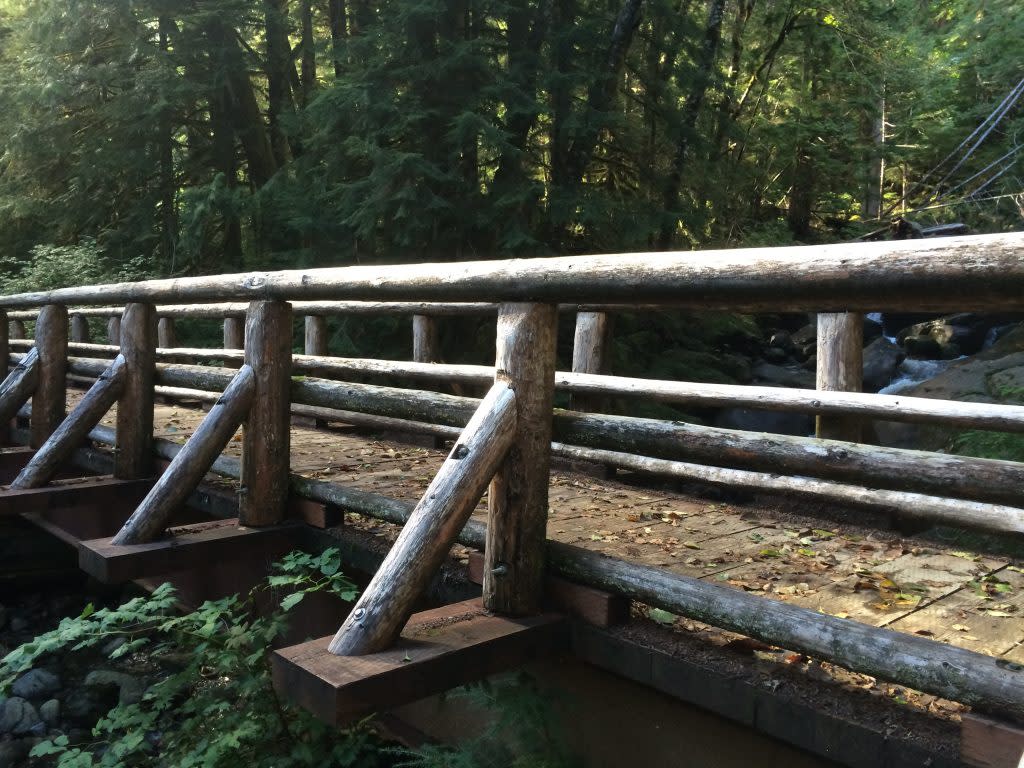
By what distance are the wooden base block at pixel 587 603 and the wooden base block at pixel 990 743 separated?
1096mm

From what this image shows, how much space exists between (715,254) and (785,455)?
2.74 feet

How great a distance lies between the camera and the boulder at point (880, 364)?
13.1 meters

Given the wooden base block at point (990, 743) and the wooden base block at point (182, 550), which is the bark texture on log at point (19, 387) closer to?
the wooden base block at point (182, 550)

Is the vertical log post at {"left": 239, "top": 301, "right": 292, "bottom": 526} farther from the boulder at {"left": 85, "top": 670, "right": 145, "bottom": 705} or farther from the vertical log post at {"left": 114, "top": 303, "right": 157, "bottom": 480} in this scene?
the boulder at {"left": 85, "top": 670, "right": 145, "bottom": 705}

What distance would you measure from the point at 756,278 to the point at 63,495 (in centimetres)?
434

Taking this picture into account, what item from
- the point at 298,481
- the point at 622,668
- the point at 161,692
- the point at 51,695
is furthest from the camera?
the point at 51,695

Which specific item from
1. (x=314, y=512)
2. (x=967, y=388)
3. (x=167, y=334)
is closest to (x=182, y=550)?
(x=314, y=512)

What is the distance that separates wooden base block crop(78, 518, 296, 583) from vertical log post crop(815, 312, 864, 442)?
113 inches

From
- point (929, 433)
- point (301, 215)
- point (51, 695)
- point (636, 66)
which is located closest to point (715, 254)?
point (51, 695)

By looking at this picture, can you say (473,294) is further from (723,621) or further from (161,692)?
(161,692)

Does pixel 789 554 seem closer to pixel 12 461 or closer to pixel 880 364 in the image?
pixel 12 461

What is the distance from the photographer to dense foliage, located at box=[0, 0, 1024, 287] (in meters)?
10.6

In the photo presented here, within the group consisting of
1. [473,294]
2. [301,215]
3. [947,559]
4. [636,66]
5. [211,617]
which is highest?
[636,66]

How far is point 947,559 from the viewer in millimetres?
3762
